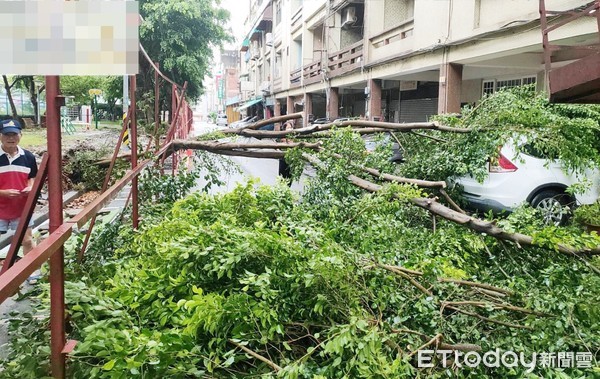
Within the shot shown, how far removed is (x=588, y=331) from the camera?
105 inches

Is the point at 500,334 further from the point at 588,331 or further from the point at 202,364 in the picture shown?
the point at 202,364

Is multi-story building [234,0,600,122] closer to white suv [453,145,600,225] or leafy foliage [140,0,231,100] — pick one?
white suv [453,145,600,225]

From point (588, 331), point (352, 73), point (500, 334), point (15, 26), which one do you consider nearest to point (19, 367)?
point (15, 26)

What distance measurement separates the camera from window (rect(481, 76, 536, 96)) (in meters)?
12.7

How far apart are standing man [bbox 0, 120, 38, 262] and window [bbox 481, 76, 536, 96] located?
36.9ft

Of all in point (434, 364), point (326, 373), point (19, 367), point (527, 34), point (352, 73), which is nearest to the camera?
point (19, 367)

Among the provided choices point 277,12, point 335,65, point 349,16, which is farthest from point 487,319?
point 277,12

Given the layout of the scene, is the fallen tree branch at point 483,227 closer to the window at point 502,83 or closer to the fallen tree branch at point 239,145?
the fallen tree branch at point 239,145

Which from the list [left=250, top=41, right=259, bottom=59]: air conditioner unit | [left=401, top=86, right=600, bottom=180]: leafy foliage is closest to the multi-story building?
[left=401, top=86, right=600, bottom=180]: leafy foliage

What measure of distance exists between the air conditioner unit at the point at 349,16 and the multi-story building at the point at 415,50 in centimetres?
4

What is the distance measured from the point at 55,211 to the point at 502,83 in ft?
47.0

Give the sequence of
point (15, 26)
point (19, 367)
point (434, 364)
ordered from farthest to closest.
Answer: point (434, 364) → point (19, 367) → point (15, 26)

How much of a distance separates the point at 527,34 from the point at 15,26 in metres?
9.68

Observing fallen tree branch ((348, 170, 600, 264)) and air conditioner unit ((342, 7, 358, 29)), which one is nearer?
fallen tree branch ((348, 170, 600, 264))
